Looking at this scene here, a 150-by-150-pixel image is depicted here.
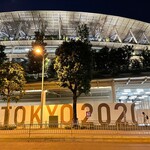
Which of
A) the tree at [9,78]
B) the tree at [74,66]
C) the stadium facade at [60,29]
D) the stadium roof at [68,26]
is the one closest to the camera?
the tree at [74,66]

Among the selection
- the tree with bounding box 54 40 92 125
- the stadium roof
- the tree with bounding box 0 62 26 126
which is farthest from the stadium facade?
the tree with bounding box 54 40 92 125

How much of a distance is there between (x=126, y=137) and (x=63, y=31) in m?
63.9

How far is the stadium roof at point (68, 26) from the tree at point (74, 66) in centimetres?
4557

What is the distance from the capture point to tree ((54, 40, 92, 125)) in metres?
22.5

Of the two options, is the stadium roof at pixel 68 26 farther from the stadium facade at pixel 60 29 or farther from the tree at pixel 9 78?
the tree at pixel 9 78

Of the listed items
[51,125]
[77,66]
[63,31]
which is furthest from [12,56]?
[51,125]

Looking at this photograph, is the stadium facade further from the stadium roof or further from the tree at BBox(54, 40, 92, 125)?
the tree at BBox(54, 40, 92, 125)

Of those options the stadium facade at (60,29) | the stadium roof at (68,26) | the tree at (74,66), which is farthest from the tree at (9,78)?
the stadium roof at (68,26)

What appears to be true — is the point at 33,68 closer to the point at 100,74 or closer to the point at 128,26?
the point at 100,74

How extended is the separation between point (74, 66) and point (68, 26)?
2153 inches

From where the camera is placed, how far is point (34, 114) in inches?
1069

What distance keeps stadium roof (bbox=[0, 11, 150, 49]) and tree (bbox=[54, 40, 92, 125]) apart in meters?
45.6

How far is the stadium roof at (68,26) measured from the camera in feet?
232

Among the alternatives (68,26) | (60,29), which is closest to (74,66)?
(60,29)
